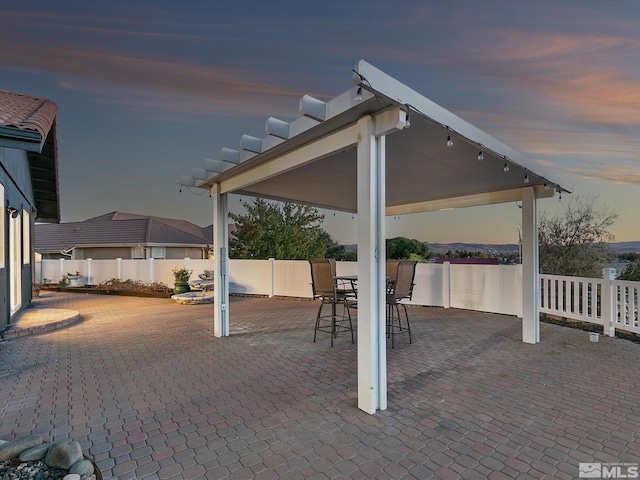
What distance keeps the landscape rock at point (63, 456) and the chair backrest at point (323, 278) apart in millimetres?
3328

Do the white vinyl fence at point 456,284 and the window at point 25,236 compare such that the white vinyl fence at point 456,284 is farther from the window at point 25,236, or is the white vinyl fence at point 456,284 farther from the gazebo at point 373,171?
the window at point 25,236

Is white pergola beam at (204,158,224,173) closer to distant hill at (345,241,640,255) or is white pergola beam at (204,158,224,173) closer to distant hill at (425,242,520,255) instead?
distant hill at (345,241,640,255)

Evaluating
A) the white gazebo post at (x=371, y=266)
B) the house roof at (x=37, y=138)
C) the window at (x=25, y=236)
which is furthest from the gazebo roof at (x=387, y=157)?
the window at (x=25, y=236)

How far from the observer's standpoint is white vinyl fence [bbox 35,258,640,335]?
5.20 metres

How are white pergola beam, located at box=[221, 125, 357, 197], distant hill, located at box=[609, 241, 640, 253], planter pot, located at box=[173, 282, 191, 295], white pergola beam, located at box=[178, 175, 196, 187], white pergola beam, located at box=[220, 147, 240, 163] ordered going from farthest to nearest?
planter pot, located at box=[173, 282, 191, 295], distant hill, located at box=[609, 241, 640, 253], white pergola beam, located at box=[178, 175, 196, 187], white pergola beam, located at box=[220, 147, 240, 163], white pergola beam, located at box=[221, 125, 357, 197]

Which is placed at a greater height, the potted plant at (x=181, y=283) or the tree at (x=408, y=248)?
the tree at (x=408, y=248)

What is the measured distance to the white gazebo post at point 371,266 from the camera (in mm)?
2807

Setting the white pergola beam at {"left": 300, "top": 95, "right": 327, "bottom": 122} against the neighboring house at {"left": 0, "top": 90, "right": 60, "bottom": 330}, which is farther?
the neighboring house at {"left": 0, "top": 90, "right": 60, "bottom": 330}

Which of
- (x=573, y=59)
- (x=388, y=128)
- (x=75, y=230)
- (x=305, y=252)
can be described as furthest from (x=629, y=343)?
(x=75, y=230)

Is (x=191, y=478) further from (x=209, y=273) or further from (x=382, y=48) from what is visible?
(x=209, y=273)

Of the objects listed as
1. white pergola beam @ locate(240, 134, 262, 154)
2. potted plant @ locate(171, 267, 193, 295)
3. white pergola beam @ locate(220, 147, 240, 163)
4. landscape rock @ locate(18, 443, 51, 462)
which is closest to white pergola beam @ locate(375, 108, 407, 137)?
white pergola beam @ locate(240, 134, 262, 154)

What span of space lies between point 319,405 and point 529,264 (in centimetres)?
398

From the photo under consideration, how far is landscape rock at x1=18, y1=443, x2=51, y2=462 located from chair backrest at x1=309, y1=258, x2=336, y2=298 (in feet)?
11.2

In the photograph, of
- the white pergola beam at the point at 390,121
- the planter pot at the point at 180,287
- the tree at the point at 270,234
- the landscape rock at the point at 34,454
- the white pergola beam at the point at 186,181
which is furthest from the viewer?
the tree at the point at 270,234
